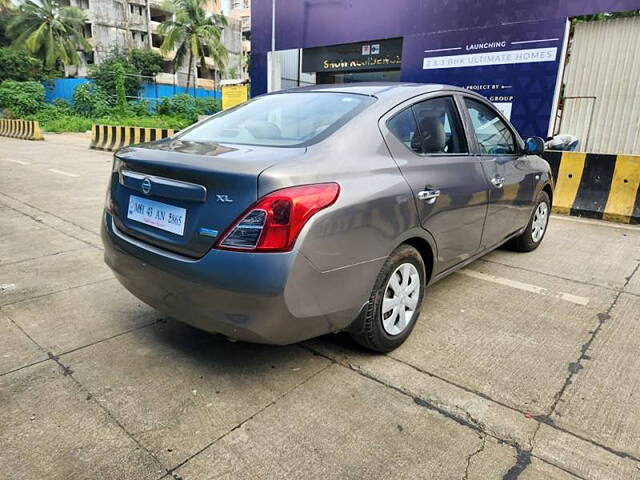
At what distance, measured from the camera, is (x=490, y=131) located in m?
3.68

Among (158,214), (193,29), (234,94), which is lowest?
(158,214)

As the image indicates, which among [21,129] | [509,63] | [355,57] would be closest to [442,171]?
[509,63]

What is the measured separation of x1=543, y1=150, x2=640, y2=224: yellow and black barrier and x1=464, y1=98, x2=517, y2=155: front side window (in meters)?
3.36

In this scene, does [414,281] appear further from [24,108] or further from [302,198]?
[24,108]

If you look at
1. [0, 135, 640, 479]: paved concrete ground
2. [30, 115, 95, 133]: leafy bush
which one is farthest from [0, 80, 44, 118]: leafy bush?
[0, 135, 640, 479]: paved concrete ground

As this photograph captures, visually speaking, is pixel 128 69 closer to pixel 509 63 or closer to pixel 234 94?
pixel 234 94

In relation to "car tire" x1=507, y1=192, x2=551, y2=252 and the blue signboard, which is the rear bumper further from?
the blue signboard

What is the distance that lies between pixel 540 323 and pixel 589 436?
117 centimetres

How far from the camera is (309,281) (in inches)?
82.1

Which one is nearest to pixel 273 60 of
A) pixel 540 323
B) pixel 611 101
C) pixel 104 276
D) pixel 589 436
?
pixel 611 101

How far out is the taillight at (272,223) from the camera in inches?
78.0

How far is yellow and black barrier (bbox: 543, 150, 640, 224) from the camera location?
20.7 ft

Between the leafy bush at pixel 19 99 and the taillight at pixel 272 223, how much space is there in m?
32.7

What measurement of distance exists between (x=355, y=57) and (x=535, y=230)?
29.5 feet
